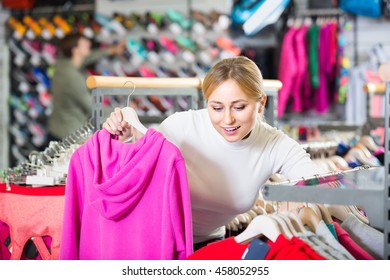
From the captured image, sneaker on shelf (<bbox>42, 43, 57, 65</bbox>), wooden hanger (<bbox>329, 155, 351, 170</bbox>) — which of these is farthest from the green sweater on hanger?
wooden hanger (<bbox>329, 155, 351, 170</bbox>)

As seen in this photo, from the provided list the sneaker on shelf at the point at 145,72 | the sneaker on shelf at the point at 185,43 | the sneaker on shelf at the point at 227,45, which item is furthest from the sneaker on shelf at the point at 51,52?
the sneaker on shelf at the point at 227,45

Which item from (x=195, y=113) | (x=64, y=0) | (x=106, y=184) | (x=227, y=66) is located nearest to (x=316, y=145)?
(x=195, y=113)

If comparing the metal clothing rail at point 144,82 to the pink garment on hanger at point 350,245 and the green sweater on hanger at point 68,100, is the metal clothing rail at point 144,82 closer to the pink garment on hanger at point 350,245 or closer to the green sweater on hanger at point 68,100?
the pink garment on hanger at point 350,245

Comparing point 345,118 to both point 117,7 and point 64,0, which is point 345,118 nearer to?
point 117,7

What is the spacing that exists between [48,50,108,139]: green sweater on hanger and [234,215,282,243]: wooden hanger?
4.17 m

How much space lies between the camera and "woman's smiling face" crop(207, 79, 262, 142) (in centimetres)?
211

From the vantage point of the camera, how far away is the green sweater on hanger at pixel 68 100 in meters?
5.87

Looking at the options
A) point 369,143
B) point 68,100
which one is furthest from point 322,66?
point 369,143

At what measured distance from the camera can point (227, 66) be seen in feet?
7.02

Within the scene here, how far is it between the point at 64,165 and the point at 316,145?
1.32m

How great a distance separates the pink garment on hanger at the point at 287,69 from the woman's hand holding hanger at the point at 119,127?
416cm

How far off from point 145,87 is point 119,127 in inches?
21.1

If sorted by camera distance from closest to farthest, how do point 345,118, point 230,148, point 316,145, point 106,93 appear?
point 230,148, point 106,93, point 316,145, point 345,118

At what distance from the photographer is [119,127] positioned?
222 cm
